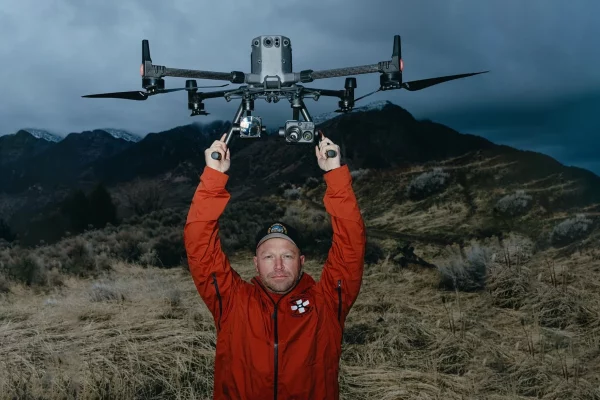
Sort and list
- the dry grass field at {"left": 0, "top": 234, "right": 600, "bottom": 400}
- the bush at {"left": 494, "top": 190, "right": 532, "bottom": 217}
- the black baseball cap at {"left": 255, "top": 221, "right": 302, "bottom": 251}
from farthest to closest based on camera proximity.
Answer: the bush at {"left": 494, "top": 190, "right": 532, "bottom": 217} → the dry grass field at {"left": 0, "top": 234, "right": 600, "bottom": 400} → the black baseball cap at {"left": 255, "top": 221, "right": 302, "bottom": 251}

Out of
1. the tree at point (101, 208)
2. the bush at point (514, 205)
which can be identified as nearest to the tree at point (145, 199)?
the tree at point (101, 208)

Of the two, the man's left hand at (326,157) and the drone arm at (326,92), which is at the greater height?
the drone arm at (326,92)

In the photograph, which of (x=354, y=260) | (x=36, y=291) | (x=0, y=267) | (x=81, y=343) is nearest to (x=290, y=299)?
(x=354, y=260)

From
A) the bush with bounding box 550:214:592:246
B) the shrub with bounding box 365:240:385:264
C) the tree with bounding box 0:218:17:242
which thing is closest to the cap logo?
the shrub with bounding box 365:240:385:264

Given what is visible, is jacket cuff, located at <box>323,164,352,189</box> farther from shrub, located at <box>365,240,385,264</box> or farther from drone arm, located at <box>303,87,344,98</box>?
shrub, located at <box>365,240,385,264</box>

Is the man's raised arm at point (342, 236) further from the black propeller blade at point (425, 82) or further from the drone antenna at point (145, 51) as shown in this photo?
the drone antenna at point (145, 51)

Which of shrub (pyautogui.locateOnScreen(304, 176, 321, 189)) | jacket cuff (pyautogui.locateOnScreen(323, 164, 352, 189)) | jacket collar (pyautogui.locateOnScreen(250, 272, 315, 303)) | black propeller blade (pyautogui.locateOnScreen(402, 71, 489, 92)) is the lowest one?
jacket collar (pyautogui.locateOnScreen(250, 272, 315, 303))
